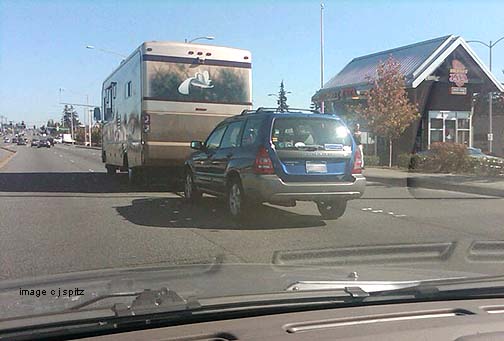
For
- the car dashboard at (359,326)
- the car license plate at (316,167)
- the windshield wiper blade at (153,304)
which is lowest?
the car dashboard at (359,326)

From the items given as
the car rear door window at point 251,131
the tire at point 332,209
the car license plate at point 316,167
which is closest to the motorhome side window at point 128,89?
the car rear door window at point 251,131

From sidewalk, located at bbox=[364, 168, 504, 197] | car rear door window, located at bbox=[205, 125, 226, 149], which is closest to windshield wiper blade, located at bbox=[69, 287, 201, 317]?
car rear door window, located at bbox=[205, 125, 226, 149]

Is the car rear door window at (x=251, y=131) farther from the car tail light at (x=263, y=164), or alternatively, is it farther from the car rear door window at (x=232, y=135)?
the car tail light at (x=263, y=164)

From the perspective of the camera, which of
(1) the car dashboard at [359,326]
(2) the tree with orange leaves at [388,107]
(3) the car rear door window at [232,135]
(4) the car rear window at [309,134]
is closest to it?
(1) the car dashboard at [359,326]

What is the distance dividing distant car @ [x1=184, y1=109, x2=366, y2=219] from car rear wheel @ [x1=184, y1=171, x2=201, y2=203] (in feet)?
7.22

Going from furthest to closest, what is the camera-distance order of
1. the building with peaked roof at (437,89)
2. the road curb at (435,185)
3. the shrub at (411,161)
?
the building with peaked roof at (437,89)
the shrub at (411,161)
the road curb at (435,185)

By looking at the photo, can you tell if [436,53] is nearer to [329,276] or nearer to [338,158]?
[338,158]

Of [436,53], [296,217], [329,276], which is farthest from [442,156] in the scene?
[329,276]

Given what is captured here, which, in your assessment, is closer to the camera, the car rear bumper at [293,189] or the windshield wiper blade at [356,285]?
the windshield wiper blade at [356,285]

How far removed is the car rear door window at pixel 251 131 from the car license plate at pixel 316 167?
97 cm

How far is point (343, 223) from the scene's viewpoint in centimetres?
1010

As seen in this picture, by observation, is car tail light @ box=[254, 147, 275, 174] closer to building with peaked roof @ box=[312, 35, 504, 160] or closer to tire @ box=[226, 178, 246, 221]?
tire @ box=[226, 178, 246, 221]

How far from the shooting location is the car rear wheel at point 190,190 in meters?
12.6

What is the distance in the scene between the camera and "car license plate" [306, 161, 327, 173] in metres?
9.38
